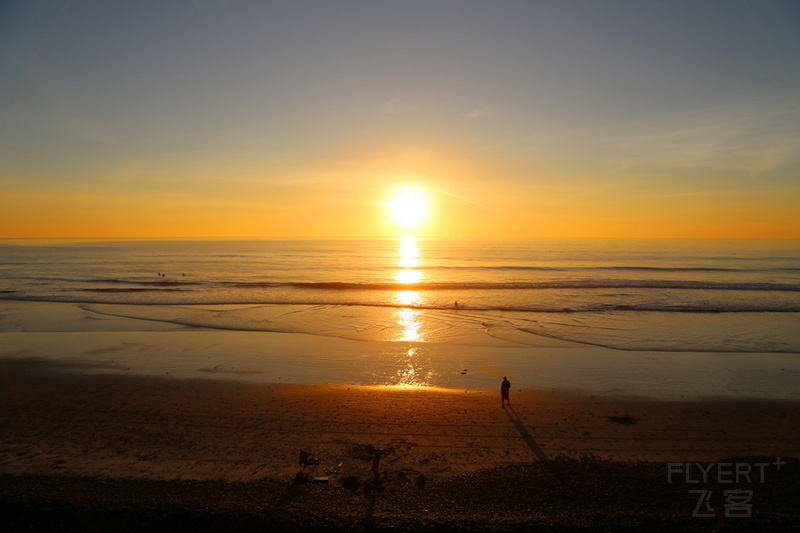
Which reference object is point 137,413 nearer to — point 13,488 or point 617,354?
point 13,488

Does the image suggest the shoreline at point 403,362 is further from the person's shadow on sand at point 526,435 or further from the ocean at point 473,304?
the person's shadow on sand at point 526,435

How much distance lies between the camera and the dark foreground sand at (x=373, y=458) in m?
9.35

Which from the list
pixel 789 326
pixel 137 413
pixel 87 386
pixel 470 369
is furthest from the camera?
pixel 789 326

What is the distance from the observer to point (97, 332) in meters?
27.6

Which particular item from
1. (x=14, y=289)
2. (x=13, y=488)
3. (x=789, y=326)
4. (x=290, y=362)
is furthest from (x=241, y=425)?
(x=14, y=289)

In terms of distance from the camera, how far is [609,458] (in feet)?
38.4

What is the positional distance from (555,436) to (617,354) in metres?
12.3

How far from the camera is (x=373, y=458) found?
11.7 metres

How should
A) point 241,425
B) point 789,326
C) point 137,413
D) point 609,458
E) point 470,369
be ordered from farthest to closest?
1. point 789,326
2. point 470,369
3. point 137,413
4. point 241,425
5. point 609,458

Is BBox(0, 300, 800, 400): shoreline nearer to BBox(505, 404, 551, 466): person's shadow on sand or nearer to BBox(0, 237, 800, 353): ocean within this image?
BBox(0, 237, 800, 353): ocean

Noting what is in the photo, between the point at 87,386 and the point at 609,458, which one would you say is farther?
the point at 87,386

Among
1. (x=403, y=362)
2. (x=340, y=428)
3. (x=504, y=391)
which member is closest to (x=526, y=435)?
(x=504, y=391)

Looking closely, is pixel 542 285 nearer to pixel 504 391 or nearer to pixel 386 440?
pixel 504 391

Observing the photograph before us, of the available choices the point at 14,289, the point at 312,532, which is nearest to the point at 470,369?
the point at 312,532
